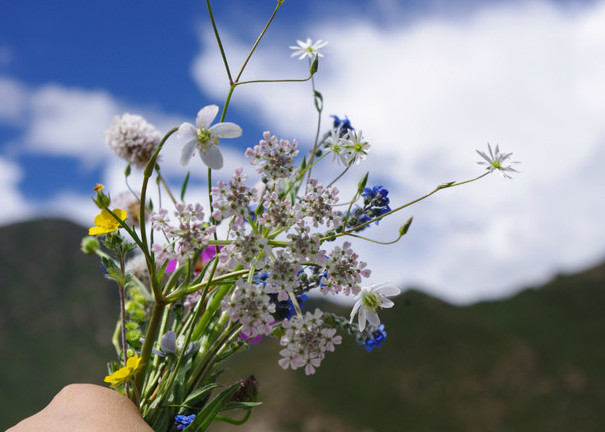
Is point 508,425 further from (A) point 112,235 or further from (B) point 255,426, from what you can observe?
(A) point 112,235

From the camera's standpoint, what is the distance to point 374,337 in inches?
48.7

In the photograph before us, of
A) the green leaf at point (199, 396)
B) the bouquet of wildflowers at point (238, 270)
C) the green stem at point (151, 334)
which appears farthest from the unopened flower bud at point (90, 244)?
the green leaf at point (199, 396)

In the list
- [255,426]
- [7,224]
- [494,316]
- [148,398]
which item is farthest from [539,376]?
[7,224]

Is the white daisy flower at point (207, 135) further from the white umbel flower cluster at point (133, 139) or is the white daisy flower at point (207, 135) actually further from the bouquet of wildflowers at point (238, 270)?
the white umbel flower cluster at point (133, 139)

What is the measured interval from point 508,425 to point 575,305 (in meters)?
5.59

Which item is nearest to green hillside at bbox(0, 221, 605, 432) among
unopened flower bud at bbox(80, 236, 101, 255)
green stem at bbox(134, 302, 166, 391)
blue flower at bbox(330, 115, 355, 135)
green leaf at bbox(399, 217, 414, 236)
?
unopened flower bud at bbox(80, 236, 101, 255)

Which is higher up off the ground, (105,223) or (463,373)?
(463,373)

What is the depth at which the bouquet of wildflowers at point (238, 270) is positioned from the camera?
3.01ft

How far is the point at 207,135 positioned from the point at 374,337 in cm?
64

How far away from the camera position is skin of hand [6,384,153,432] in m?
0.94

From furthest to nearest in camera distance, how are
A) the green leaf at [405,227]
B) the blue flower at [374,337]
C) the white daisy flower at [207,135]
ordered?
the blue flower at [374,337]
the green leaf at [405,227]
the white daisy flower at [207,135]

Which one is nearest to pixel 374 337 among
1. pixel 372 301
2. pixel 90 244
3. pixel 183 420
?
pixel 372 301

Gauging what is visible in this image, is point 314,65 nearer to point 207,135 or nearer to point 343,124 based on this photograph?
point 343,124

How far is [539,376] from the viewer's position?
36.6ft
